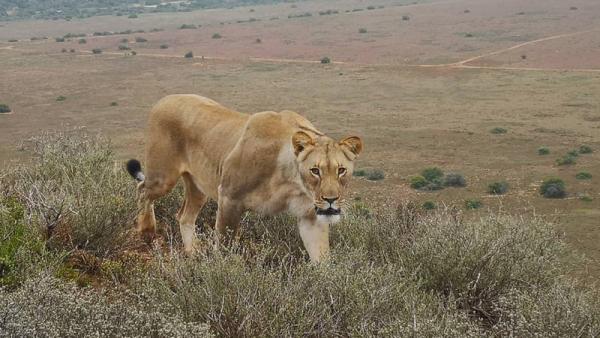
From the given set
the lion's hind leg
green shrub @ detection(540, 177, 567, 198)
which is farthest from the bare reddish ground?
the lion's hind leg

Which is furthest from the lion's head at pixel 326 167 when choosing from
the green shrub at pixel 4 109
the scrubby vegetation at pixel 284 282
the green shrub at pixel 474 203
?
the green shrub at pixel 4 109

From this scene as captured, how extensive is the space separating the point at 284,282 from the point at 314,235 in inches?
35.1

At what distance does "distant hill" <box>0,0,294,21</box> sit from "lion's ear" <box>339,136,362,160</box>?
115 m

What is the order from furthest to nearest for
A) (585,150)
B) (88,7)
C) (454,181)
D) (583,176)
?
(88,7) → (585,150) → (583,176) → (454,181)

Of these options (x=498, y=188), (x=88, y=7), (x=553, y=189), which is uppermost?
(x=553, y=189)

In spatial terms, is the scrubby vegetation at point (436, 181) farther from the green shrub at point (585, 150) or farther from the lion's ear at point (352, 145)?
the lion's ear at point (352, 145)

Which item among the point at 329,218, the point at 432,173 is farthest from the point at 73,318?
the point at 432,173

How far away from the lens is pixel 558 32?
246ft

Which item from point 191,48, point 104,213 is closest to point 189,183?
point 104,213

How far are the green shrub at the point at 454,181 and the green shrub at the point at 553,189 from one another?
319 centimetres

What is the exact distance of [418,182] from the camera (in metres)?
32.1

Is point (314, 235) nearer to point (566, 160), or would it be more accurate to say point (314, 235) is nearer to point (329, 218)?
point (329, 218)

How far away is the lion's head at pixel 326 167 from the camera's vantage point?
17.4 feet

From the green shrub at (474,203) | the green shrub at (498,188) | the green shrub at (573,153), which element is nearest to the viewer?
the green shrub at (474,203)
